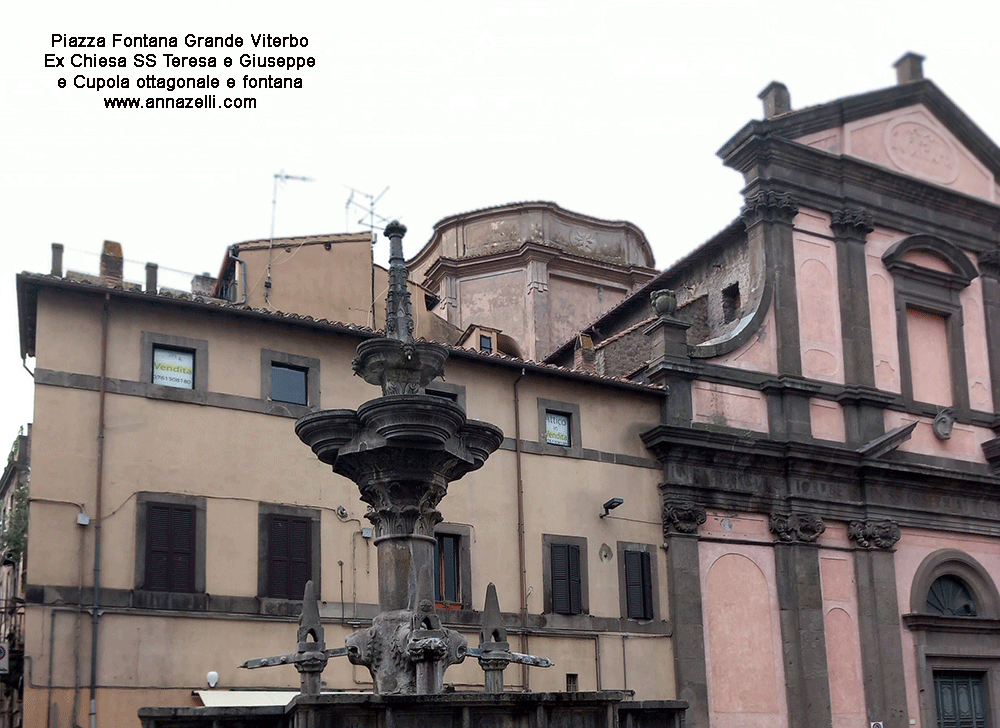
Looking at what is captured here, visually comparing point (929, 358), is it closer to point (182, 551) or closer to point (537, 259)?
point (537, 259)

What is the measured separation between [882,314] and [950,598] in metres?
6.47

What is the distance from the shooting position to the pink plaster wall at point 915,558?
26.2 m

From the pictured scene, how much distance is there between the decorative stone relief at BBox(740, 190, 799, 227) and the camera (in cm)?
2730

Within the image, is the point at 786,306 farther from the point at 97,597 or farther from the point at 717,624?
the point at 97,597

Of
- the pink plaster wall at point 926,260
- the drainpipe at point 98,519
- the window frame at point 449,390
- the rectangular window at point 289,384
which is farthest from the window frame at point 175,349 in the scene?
the pink plaster wall at point 926,260

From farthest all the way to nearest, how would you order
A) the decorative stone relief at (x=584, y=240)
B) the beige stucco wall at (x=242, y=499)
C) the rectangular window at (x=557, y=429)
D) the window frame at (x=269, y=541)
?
the decorative stone relief at (x=584, y=240)
the rectangular window at (x=557, y=429)
the window frame at (x=269, y=541)
the beige stucco wall at (x=242, y=499)

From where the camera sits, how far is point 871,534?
2645 centimetres

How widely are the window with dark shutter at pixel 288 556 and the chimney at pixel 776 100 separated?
14.9 m

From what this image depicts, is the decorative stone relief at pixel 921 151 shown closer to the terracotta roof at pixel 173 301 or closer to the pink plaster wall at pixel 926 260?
the pink plaster wall at pixel 926 260

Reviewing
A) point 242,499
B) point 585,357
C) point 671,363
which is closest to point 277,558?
point 242,499

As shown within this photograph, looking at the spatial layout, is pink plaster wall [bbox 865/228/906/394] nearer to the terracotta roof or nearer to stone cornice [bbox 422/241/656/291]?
the terracotta roof

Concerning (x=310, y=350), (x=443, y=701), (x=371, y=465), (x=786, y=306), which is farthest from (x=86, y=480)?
(x=786, y=306)

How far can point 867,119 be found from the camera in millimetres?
29781

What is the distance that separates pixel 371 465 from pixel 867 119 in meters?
20.5
